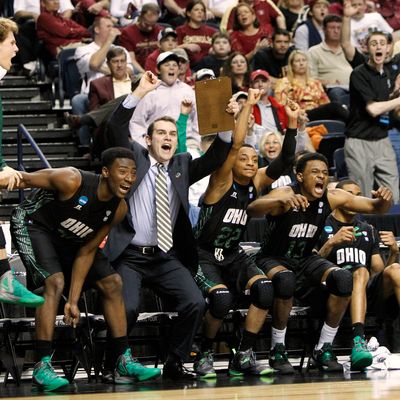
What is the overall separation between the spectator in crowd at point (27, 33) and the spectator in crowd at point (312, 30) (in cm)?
283

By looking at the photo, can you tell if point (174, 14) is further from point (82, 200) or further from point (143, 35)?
point (82, 200)

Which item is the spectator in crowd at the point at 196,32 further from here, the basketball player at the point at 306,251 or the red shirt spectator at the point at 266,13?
the basketball player at the point at 306,251

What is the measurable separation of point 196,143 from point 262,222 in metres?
1.83

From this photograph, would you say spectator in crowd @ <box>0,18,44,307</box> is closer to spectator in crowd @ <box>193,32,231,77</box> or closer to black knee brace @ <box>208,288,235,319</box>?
black knee brace @ <box>208,288,235,319</box>

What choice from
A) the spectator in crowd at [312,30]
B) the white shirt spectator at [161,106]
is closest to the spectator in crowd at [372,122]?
the white shirt spectator at [161,106]

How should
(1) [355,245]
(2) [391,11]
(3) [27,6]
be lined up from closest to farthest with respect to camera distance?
(1) [355,245] < (3) [27,6] < (2) [391,11]

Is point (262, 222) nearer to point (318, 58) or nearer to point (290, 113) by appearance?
point (290, 113)

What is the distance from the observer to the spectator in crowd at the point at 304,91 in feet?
47.1

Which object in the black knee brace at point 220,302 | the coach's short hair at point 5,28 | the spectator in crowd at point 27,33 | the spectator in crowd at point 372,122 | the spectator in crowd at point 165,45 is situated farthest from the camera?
the spectator in crowd at point 27,33

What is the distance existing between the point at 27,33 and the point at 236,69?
2.71 m

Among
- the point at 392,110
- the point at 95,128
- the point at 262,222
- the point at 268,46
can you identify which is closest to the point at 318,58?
the point at 268,46

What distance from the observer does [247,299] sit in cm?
1043

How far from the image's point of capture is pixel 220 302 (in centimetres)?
975

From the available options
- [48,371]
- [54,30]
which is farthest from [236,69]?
[48,371]
